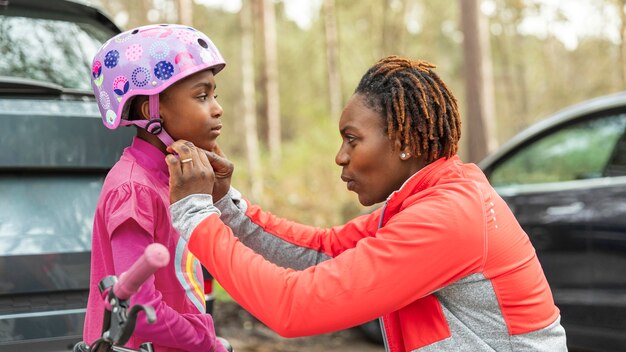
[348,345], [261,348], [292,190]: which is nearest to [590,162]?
[348,345]

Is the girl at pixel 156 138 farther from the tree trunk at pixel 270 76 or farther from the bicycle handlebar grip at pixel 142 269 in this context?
the tree trunk at pixel 270 76

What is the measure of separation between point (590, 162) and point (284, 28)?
104 feet

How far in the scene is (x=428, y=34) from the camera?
3662 cm

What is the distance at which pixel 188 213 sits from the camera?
2033 mm

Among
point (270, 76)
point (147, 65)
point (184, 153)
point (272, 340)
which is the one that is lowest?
point (272, 340)

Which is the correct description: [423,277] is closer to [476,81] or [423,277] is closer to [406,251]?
[406,251]

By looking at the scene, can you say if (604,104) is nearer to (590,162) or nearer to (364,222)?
(590,162)

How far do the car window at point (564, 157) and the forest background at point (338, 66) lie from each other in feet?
15.8

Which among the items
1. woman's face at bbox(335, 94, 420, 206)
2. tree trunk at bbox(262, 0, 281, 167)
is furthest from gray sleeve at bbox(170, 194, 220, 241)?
tree trunk at bbox(262, 0, 281, 167)

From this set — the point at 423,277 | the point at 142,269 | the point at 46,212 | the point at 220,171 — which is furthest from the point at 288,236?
the point at 142,269

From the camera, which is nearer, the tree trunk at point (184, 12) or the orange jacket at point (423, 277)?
the orange jacket at point (423, 277)

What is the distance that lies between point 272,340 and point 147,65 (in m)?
4.41

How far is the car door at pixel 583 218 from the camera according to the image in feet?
15.5

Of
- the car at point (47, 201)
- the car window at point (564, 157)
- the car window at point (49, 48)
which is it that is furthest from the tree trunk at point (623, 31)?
the car at point (47, 201)
